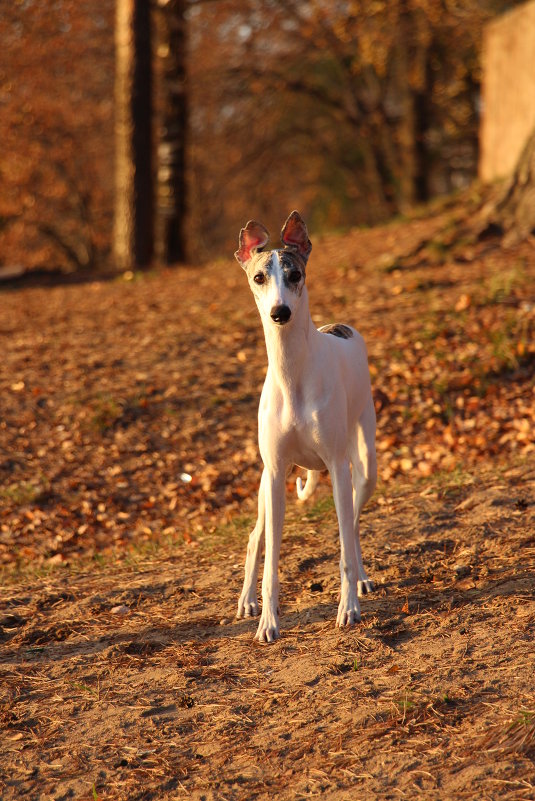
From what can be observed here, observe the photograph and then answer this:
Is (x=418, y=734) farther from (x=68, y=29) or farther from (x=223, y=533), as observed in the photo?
(x=68, y=29)

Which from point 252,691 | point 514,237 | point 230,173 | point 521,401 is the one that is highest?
point 230,173

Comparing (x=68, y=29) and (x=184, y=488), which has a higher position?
(x=68, y=29)

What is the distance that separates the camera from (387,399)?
951 cm

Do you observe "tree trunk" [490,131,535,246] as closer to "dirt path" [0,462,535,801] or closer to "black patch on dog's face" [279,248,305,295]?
"dirt path" [0,462,535,801]

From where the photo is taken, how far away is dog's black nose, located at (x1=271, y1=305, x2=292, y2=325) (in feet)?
14.7

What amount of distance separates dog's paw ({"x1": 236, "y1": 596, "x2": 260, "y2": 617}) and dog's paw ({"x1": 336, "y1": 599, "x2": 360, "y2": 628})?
55 centimetres

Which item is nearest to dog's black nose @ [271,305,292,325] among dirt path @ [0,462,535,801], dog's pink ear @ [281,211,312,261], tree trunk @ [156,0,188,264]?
dog's pink ear @ [281,211,312,261]

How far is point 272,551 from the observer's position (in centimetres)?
500

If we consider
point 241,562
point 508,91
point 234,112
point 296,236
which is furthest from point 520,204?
point 234,112

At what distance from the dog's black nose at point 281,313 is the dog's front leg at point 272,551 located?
0.89 meters

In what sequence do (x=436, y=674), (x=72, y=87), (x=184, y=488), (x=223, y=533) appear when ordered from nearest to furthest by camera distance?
(x=436, y=674)
(x=223, y=533)
(x=184, y=488)
(x=72, y=87)

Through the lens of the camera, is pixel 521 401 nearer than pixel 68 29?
Yes

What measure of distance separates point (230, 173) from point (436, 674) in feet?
67.9

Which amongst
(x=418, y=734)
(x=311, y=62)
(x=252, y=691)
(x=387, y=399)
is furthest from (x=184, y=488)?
(x=311, y=62)
